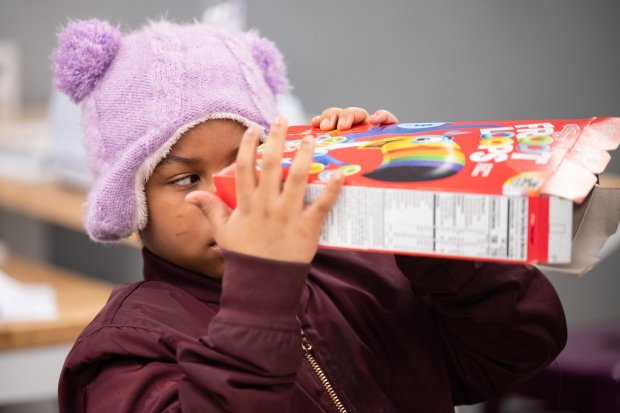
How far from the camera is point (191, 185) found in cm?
94

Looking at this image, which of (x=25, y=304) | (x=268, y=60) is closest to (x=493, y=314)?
(x=268, y=60)

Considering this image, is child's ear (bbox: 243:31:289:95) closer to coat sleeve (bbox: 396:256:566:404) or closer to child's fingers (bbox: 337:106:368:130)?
child's fingers (bbox: 337:106:368:130)

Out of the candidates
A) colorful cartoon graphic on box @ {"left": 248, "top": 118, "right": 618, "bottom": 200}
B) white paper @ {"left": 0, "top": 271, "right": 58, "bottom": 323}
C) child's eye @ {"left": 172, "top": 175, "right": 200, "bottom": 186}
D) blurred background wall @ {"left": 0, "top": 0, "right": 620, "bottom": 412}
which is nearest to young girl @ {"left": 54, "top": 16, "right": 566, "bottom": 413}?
child's eye @ {"left": 172, "top": 175, "right": 200, "bottom": 186}

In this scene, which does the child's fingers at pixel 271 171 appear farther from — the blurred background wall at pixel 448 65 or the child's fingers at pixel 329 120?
the blurred background wall at pixel 448 65

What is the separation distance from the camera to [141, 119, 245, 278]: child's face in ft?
3.07

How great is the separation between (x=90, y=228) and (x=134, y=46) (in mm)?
220

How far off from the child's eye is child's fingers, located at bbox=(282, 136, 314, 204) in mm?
272

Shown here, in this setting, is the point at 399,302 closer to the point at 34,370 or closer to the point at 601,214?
the point at 601,214

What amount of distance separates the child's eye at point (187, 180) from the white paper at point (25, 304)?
0.97 m

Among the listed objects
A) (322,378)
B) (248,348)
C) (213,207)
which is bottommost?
(322,378)

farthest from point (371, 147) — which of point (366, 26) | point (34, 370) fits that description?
point (366, 26)

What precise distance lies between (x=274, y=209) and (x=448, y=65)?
1511mm

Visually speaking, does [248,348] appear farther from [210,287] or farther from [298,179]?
[210,287]

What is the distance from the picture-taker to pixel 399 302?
3.44 ft
